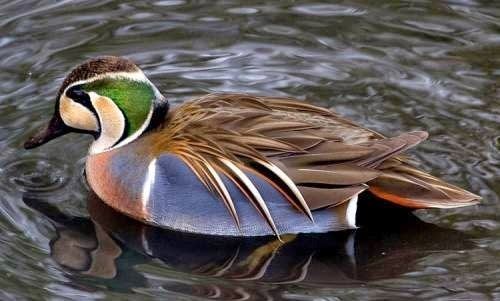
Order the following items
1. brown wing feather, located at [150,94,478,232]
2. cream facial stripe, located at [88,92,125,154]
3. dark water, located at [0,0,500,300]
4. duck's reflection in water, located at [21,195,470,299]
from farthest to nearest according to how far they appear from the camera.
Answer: cream facial stripe, located at [88,92,125,154], brown wing feather, located at [150,94,478,232], duck's reflection in water, located at [21,195,470,299], dark water, located at [0,0,500,300]

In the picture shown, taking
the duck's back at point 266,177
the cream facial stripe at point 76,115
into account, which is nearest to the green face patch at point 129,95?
the cream facial stripe at point 76,115

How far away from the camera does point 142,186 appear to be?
8109 mm

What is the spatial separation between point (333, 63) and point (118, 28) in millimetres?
1958

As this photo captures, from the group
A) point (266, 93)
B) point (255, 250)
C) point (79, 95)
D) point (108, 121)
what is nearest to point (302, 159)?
point (255, 250)

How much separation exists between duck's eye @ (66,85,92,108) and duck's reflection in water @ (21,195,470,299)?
2.40 feet

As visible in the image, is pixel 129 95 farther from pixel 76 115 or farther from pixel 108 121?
pixel 76 115

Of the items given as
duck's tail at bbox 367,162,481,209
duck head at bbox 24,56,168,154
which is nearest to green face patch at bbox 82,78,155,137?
duck head at bbox 24,56,168,154

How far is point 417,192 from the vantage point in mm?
7922

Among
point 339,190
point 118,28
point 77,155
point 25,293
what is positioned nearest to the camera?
point 25,293

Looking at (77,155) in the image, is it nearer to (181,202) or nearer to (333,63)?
(181,202)

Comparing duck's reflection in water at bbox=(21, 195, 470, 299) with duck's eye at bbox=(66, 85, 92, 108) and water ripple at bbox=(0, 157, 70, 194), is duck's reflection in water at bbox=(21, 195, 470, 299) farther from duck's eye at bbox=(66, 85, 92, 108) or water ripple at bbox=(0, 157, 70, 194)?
duck's eye at bbox=(66, 85, 92, 108)

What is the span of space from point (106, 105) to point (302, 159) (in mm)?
1453

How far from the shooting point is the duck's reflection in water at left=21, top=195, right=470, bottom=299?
7594 mm

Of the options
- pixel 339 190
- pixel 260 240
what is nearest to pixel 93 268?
pixel 260 240
